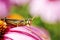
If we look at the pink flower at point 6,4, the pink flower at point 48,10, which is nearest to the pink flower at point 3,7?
the pink flower at point 6,4

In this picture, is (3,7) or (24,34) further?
(3,7)

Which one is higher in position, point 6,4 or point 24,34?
point 6,4

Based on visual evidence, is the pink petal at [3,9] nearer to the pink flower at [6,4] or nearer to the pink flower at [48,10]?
the pink flower at [6,4]

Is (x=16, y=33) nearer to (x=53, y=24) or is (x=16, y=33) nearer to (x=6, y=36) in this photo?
(x=6, y=36)

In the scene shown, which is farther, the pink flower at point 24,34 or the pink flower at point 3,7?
the pink flower at point 3,7

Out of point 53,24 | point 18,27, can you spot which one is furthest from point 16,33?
point 53,24

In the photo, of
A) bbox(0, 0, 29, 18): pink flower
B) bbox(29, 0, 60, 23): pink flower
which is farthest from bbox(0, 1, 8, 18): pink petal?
bbox(29, 0, 60, 23): pink flower

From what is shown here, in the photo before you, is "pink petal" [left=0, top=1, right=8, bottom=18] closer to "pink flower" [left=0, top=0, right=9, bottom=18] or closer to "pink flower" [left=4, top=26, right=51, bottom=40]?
"pink flower" [left=0, top=0, right=9, bottom=18]

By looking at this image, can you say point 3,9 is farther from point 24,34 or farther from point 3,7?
point 24,34

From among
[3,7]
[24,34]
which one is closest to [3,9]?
[3,7]

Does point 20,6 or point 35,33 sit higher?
point 20,6

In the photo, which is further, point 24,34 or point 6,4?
point 6,4
